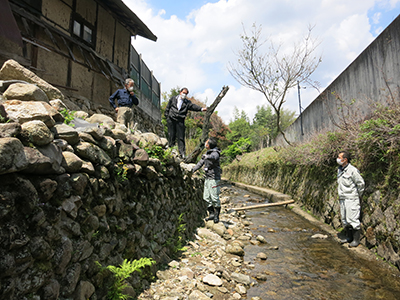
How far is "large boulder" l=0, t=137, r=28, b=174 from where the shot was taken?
4.99 feet

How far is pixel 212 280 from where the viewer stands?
12.2ft

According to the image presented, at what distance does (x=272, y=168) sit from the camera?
14531 mm

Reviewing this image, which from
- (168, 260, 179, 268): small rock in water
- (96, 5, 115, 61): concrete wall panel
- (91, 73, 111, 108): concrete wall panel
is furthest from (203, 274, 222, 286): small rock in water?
(96, 5, 115, 61): concrete wall panel

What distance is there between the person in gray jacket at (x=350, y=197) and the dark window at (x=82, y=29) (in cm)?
892

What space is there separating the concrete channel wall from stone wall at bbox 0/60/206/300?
5.84 meters

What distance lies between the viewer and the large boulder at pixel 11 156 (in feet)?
4.99

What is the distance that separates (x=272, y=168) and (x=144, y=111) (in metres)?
8.22

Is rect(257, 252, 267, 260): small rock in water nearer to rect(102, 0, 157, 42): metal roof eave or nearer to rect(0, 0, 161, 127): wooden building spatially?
rect(0, 0, 161, 127): wooden building

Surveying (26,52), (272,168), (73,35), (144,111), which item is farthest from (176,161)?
(272,168)

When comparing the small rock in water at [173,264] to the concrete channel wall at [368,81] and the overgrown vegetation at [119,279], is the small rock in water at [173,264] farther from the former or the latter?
the concrete channel wall at [368,81]

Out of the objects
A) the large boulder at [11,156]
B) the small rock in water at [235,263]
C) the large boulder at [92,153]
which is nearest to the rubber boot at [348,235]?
the small rock in water at [235,263]

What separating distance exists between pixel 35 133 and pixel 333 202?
7325 millimetres

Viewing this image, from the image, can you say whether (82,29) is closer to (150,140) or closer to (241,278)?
(150,140)

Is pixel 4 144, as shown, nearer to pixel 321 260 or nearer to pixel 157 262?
pixel 157 262
